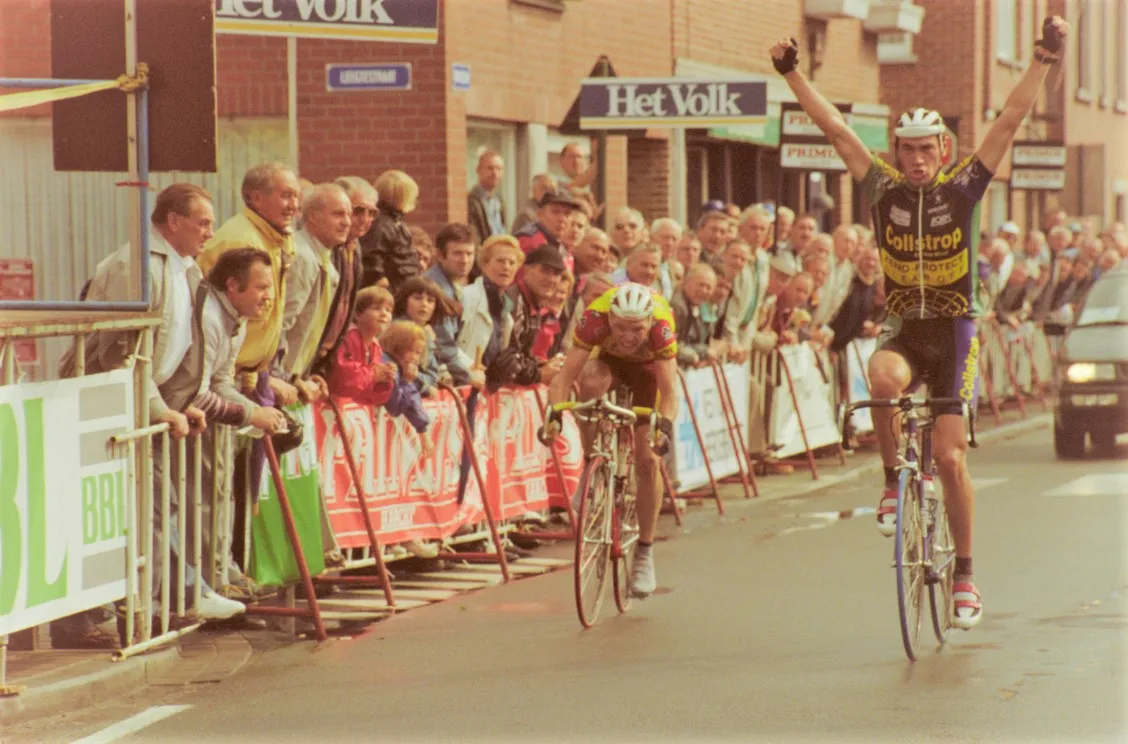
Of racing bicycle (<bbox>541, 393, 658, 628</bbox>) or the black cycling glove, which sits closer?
the black cycling glove

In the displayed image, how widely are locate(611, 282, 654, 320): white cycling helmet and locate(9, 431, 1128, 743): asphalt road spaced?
1398 mm

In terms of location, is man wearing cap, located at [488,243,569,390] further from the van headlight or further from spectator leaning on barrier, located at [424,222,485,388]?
the van headlight

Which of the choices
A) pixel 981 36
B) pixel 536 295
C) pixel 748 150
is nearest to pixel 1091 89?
pixel 981 36

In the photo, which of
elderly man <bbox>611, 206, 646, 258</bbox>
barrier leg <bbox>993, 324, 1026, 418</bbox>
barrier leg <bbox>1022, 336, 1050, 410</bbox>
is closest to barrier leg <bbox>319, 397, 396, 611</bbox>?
elderly man <bbox>611, 206, 646, 258</bbox>

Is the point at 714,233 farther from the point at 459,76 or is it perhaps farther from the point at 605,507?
the point at 605,507

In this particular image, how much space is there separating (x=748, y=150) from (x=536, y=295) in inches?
683

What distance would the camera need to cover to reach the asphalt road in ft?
26.1

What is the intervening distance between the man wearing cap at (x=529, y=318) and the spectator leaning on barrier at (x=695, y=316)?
2.53 m

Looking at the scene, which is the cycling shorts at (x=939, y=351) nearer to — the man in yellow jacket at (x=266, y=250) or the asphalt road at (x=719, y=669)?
the asphalt road at (x=719, y=669)

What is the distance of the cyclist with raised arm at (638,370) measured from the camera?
1091 centimetres

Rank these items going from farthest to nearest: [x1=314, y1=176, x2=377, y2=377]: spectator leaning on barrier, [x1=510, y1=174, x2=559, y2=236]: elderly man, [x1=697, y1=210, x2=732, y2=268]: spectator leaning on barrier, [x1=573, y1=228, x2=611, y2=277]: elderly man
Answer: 1. [x1=697, y1=210, x2=732, y2=268]: spectator leaning on barrier
2. [x1=510, y1=174, x2=559, y2=236]: elderly man
3. [x1=573, y1=228, x2=611, y2=277]: elderly man
4. [x1=314, y1=176, x2=377, y2=377]: spectator leaning on barrier

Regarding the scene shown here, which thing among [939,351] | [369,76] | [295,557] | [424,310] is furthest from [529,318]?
[939,351]

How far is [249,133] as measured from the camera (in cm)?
1986

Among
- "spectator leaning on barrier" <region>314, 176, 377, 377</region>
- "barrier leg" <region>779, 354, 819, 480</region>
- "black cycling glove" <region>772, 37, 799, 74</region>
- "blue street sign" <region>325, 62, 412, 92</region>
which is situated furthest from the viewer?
"barrier leg" <region>779, 354, 819, 480</region>
